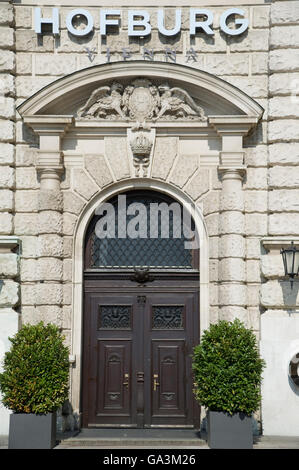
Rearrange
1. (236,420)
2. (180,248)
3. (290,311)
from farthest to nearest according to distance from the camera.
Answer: (180,248) → (290,311) → (236,420)

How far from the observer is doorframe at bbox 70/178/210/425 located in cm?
1241

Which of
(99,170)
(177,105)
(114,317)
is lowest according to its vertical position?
(114,317)

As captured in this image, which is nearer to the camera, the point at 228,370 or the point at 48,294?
the point at 228,370

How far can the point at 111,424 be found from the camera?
12516 mm

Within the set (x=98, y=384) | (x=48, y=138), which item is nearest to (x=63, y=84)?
(x=48, y=138)

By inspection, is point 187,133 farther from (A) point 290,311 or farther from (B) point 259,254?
(A) point 290,311

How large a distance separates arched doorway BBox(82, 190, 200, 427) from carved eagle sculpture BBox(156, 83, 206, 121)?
4.91 feet

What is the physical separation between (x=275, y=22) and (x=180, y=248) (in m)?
4.34

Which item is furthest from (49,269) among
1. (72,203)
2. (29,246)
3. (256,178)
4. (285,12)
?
(285,12)

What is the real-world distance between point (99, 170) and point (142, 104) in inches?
55.5

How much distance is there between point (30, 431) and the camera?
10.9 m

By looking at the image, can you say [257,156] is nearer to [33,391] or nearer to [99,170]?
[99,170]

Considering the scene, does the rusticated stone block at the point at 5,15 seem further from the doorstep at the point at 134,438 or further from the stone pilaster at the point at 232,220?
the doorstep at the point at 134,438

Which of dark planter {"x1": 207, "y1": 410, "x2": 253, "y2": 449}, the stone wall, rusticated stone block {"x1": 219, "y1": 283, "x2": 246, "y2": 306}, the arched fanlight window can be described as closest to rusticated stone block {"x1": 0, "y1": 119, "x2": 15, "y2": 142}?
the stone wall
